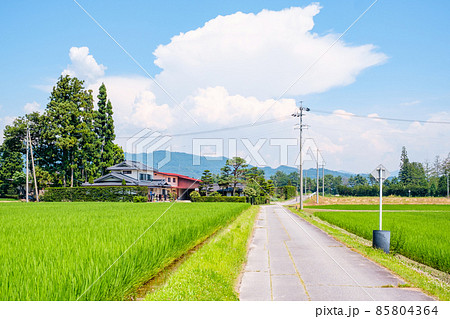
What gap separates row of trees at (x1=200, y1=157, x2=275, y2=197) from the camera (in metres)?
20.4

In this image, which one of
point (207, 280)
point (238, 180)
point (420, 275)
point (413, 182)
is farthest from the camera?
point (238, 180)

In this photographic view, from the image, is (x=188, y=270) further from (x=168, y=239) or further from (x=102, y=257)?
(x=102, y=257)

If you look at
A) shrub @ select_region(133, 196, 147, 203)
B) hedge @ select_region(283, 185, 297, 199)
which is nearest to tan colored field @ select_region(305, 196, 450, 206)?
hedge @ select_region(283, 185, 297, 199)

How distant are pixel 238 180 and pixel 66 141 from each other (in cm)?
1935

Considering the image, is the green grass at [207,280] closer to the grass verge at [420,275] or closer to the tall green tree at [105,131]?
the grass verge at [420,275]

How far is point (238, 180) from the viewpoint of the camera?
3259 centimetres

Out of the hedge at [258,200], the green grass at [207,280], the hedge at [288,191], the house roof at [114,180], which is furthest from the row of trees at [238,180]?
the green grass at [207,280]

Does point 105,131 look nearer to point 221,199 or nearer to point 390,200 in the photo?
point 221,199

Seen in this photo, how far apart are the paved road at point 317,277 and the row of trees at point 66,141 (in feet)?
44.9

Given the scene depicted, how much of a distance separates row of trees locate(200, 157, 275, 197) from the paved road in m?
8.63

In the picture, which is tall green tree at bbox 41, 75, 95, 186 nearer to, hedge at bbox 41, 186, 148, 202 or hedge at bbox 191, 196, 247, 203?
hedge at bbox 41, 186, 148, 202

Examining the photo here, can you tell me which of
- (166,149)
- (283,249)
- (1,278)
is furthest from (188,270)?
(283,249)

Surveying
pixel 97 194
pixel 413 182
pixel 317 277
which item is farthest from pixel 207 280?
pixel 97 194

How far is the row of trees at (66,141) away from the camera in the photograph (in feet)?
81.3
